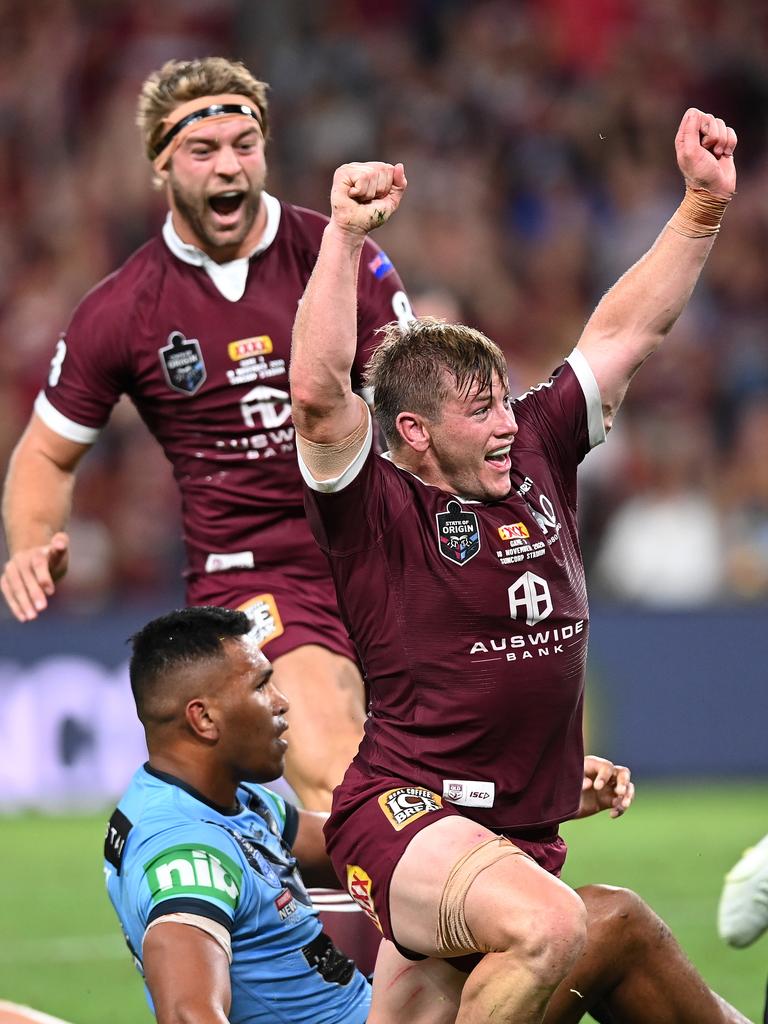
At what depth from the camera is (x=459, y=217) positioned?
47.2 ft

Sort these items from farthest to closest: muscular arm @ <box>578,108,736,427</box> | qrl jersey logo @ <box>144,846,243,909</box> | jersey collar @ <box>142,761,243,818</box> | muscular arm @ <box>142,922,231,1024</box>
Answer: muscular arm @ <box>578,108,736,427</box> < jersey collar @ <box>142,761,243,818</box> < qrl jersey logo @ <box>144,846,243,909</box> < muscular arm @ <box>142,922,231,1024</box>

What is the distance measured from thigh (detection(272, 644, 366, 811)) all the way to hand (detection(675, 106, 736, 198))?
2074mm

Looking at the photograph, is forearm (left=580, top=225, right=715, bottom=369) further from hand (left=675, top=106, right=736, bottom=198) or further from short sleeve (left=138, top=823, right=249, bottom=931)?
short sleeve (left=138, top=823, right=249, bottom=931)

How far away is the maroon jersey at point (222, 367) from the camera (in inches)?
250


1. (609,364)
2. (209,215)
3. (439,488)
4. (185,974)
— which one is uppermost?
(209,215)

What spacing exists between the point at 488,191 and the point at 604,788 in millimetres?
10103

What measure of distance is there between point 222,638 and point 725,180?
189 cm

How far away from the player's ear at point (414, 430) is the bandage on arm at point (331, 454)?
23 centimetres

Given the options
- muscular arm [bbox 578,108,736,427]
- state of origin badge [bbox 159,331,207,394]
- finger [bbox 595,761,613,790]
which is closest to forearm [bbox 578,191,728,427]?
muscular arm [bbox 578,108,736,427]

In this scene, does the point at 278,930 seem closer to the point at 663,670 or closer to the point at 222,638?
the point at 222,638

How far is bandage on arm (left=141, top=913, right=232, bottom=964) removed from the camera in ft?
14.7

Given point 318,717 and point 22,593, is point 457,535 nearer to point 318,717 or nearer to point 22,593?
point 318,717

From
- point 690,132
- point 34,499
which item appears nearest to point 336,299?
point 690,132

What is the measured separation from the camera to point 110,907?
900 centimetres
